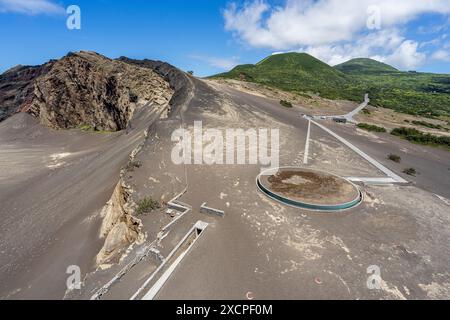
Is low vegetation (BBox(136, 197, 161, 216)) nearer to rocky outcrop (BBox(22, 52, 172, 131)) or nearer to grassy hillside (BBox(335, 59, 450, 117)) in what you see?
rocky outcrop (BBox(22, 52, 172, 131))

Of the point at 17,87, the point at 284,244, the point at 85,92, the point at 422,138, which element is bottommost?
the point at 284,244

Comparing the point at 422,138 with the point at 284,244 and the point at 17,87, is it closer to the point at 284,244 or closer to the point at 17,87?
the point at 284,244

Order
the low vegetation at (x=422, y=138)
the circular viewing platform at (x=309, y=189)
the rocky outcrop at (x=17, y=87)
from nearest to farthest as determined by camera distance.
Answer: the circular viewing platform at (x=309, y=189)
the low vegetation at (x=422, y=138)
the rocky outcrop at (x=17, y=87)

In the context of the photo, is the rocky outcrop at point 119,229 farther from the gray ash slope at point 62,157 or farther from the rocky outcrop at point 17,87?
the rocky outcrop at point 17,87

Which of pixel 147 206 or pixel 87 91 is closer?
pixel 147 206

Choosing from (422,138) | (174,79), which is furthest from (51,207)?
(422,138)

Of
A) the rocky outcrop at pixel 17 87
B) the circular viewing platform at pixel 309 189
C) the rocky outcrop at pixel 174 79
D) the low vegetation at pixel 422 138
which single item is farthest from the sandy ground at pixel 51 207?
the low vegetation at pixel 422 138
